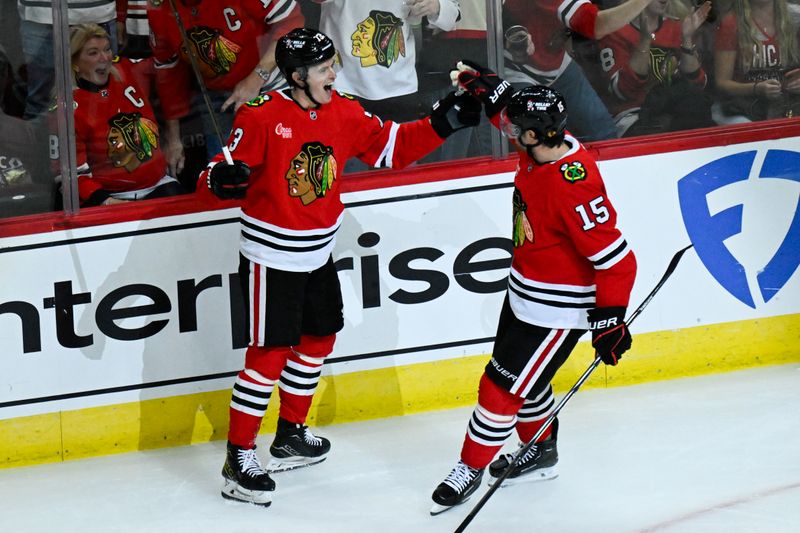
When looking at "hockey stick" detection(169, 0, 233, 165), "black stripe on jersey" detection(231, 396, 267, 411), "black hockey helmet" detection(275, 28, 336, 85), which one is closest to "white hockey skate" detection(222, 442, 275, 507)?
"black stripe on jersey" detection(231, 396, 267, 411)

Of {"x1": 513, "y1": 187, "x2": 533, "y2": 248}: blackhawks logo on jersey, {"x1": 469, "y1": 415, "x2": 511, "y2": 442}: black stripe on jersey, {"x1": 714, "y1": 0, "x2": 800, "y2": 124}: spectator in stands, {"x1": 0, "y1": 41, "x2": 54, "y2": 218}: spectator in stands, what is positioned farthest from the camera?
{"x1": 714, "y1": 0, "x2": 800, "y2": 124}: spectator in stands

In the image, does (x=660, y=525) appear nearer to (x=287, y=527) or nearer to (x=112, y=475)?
(x=287, y=527)

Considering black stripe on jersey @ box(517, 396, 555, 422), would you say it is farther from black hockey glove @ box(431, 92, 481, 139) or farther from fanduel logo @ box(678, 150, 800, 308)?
fanduel logo @ box(678, 150, 800, 308)

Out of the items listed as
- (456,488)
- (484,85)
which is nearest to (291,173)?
(484,85)

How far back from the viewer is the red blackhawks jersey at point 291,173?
360 centimetres

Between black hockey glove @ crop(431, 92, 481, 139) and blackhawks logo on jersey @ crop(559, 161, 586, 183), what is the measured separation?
55 cm

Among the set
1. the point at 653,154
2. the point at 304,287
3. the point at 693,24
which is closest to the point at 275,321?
the point at 304,287

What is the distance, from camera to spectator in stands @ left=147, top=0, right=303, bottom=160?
4129mm

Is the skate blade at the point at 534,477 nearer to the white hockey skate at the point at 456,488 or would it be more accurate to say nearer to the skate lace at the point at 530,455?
the skate lace at the point at 530,455

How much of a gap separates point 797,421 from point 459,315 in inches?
47.8

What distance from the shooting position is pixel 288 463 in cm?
397

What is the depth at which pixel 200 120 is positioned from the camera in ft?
13.8

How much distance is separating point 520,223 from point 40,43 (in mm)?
1784

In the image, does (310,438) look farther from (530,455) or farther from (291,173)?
(291,173)
